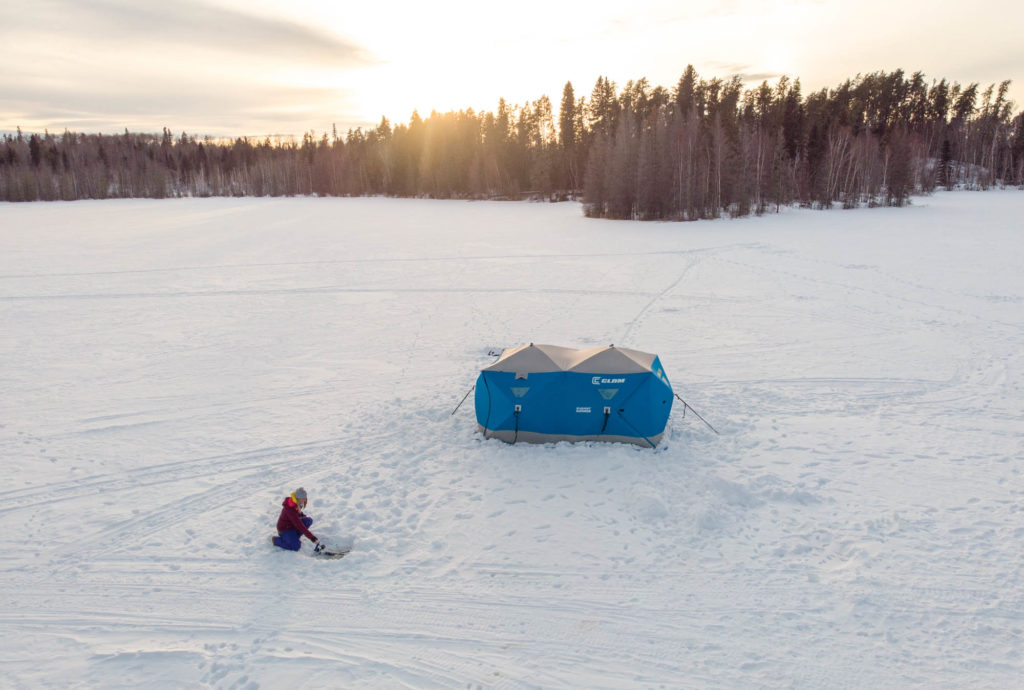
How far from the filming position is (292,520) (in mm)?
7215

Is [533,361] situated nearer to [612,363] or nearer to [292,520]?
[612,363]

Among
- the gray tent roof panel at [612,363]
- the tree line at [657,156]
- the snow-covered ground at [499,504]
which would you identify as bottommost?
the snow-covered ground at [499,504]

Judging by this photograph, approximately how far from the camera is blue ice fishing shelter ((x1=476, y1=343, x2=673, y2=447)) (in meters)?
9.78

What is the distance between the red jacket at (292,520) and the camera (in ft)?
23.7

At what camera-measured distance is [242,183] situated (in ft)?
385

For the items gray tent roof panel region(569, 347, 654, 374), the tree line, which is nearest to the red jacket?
gray tent roof panel region(569, 347, 654, 374)

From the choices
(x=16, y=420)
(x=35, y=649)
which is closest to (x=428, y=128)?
(x=16, y=420)

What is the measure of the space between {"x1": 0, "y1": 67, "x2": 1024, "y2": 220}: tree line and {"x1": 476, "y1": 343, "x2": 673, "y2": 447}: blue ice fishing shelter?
45865 millimetres

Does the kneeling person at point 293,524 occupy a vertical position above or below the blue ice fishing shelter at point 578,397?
below

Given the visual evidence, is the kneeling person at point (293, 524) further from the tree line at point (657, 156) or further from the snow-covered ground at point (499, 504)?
the tree line at point (657, 156)

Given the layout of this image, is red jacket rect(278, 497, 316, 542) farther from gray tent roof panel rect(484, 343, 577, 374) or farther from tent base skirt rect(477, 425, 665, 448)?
gray tent roof panel rect(484, 343, 577, 374)

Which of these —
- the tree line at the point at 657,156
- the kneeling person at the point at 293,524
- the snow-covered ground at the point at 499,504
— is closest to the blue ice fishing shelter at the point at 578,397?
the snow-covered ground at the point at 499,504

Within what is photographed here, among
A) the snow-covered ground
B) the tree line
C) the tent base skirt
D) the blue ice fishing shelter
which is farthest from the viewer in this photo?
the tree line

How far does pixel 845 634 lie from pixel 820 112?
89428 mm
